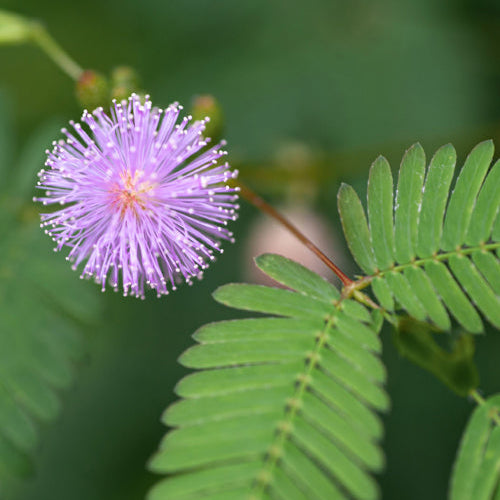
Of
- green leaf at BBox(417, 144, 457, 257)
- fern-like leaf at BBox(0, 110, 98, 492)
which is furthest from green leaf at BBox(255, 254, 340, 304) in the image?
fern-like leaf at BBox(0, 110, 98, 492)

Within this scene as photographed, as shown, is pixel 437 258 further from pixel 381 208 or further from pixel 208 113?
pixel 208 113

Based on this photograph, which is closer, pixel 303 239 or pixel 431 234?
pixel 431 234

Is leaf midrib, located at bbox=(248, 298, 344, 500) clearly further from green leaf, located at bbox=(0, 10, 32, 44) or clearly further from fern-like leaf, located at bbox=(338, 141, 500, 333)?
green leaf, located at bbox=(0, 10, 32, 44)

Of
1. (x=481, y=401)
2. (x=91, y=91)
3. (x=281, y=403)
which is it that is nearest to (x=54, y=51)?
(x=91, y=91)

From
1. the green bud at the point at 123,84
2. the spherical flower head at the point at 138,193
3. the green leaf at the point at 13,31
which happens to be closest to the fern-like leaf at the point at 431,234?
the spherical flower head at the point at 138,193

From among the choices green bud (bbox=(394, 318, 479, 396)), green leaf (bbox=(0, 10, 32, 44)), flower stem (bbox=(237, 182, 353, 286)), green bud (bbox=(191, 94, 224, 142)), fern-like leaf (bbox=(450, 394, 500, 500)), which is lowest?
fern-like leaf (bbox=(450, 394, 500, 500))
